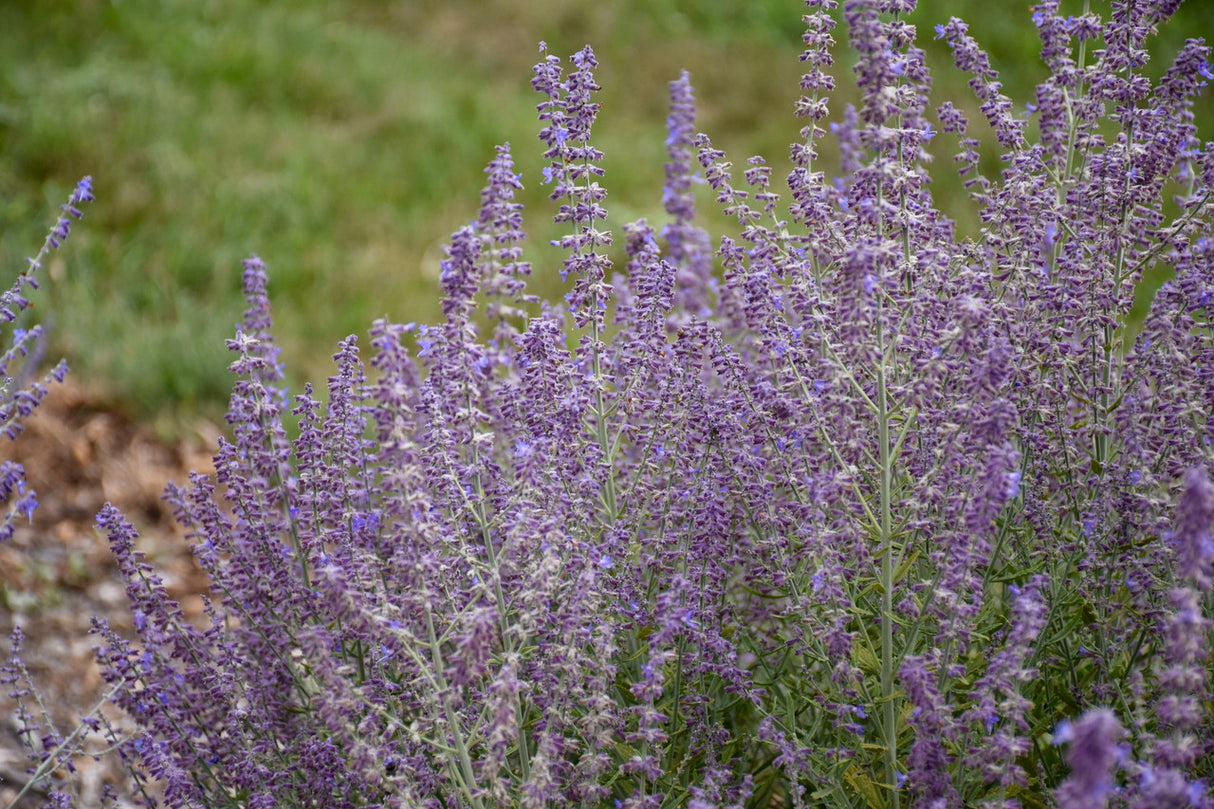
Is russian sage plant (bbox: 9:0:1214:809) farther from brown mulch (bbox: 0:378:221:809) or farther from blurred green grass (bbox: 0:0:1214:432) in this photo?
blurred green grass (bbox: 0:0:1214:432)

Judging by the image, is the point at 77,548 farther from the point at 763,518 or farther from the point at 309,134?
the point at 309,134

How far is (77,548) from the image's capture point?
446 centimetres

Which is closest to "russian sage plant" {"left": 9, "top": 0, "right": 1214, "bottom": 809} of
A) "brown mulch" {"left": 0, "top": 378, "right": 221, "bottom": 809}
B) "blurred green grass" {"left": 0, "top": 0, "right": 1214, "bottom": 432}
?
"brown mulch" {"left": 0, "top": 378, "right": 221, "bottom": 809}

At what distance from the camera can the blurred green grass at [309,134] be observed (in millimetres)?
5879

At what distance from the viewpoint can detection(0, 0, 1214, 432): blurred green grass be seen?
231 inches

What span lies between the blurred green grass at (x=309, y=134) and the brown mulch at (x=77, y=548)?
209 millimetres

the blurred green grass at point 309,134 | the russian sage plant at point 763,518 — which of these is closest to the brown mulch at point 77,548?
the blurred green grass at point 309,134

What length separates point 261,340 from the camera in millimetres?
2986

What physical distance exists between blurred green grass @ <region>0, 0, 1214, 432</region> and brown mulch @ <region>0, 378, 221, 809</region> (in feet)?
0.69

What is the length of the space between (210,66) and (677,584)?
7.76m

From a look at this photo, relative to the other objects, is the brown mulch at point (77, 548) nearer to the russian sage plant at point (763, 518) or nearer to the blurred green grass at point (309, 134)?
the blurred green grass at point (309, 134)

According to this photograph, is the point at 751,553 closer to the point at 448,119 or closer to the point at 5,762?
the point at 5,762

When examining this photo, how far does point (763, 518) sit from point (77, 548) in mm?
3398

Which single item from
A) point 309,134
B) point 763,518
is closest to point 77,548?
point 763,518
